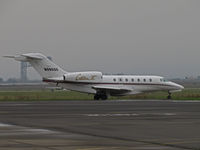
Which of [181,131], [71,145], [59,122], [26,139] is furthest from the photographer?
[59,122]

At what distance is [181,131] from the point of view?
19.5 meters

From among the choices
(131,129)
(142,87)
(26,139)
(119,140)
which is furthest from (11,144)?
(142,87)

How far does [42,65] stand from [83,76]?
15.5 ft

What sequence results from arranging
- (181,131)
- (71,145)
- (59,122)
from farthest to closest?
1. (59,122)
2. (181,131)
3. (71,145)

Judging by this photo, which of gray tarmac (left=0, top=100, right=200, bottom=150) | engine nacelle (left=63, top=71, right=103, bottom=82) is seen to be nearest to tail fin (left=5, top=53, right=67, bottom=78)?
engine nacelle (left=63, top=71, right=103, bottom=82)

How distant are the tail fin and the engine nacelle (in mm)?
1464

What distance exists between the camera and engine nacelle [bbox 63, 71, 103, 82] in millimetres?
58875

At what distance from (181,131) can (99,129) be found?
3086 millimetres

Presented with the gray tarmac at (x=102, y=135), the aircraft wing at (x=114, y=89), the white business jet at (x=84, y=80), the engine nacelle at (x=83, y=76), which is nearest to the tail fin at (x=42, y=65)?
the white business jet at (x=84, y=80)

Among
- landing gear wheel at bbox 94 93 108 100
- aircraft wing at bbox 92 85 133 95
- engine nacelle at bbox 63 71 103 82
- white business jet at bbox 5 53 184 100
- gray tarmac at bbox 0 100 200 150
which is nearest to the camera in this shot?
gray tarmac at bbox 0 100 200 150

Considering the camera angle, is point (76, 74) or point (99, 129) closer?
point (99, 129)

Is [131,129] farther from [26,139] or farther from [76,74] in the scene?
[76,74]

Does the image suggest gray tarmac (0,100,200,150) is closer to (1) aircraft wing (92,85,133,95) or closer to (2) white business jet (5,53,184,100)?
(2) white business jet (5,53,184,100)

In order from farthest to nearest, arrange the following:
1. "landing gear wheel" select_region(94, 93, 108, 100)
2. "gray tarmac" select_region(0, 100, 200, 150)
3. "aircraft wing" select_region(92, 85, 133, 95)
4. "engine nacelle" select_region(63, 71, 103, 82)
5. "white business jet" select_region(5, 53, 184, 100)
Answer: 1. "aircraft wing" select_region(92, 85, 133, 95)
2. "landing gear wheel" select_region(94, 93, 108, 100)
3. "white business jet" select_region(5, 53, 184, 100)
4. "engine nacelle" select_region(63, 71, 103, 82)
5. "gray tarmac" select_region(0, 100, 200, 150)
